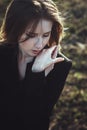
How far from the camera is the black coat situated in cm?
310

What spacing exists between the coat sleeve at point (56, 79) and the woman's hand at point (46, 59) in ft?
0.24

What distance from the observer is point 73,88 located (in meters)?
6.70

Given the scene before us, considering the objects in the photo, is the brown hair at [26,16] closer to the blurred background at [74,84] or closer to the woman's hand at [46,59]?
the woman's hand at [46,59]

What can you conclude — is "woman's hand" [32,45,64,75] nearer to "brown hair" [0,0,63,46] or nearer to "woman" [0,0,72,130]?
"woman" [0,0,72,130]

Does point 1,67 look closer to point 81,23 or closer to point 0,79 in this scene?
point 0,79

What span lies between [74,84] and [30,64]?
3757 millimetres

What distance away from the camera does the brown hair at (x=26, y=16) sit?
2.98 m

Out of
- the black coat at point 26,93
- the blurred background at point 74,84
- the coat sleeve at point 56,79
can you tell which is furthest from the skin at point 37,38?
the blurred background at point 74,84

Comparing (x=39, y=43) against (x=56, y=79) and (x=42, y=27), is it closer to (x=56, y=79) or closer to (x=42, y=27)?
(x=42, y=27)

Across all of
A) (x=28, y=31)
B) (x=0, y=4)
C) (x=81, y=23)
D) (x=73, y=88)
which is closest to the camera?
(x=28, y=31)

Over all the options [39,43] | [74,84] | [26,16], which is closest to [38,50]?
[39,43]

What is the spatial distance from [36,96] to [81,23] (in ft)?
19.8

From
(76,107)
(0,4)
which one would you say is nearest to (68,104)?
(76,107)

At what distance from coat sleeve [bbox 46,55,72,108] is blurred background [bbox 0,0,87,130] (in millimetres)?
1005
